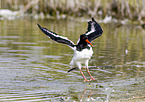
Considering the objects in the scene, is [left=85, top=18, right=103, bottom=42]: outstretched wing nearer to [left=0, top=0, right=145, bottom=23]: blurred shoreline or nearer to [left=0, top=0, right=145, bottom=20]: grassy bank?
[left=0, top=0, right=145, bottom=23]: blurred shoreline

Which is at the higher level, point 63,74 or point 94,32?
point 94,32

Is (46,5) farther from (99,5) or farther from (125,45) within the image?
(125,45)

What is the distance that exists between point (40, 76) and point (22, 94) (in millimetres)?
2055

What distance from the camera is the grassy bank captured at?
2927 cm

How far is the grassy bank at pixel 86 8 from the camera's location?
96.0ft

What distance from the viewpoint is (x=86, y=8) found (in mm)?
31719

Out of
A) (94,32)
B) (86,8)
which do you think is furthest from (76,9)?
(94,32)

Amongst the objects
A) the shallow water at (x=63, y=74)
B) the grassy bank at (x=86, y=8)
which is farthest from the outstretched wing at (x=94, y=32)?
the grassy bank at (x=86, y=8)

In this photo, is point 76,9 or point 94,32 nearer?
point 94,32

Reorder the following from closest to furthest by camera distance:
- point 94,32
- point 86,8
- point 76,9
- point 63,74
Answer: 1. point 94,32
2. point 63,74
3. point 76,9
4. point 86,8

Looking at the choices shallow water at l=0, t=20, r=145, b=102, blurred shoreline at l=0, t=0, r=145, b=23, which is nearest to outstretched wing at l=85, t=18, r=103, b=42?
shallow water at l=0, t=20, r=145, b=102

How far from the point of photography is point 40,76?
10.1 m

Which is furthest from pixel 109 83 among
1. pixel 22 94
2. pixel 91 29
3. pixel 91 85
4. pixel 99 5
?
pixel 99 5

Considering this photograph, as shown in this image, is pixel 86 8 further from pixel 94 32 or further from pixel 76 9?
pixel 94 32
